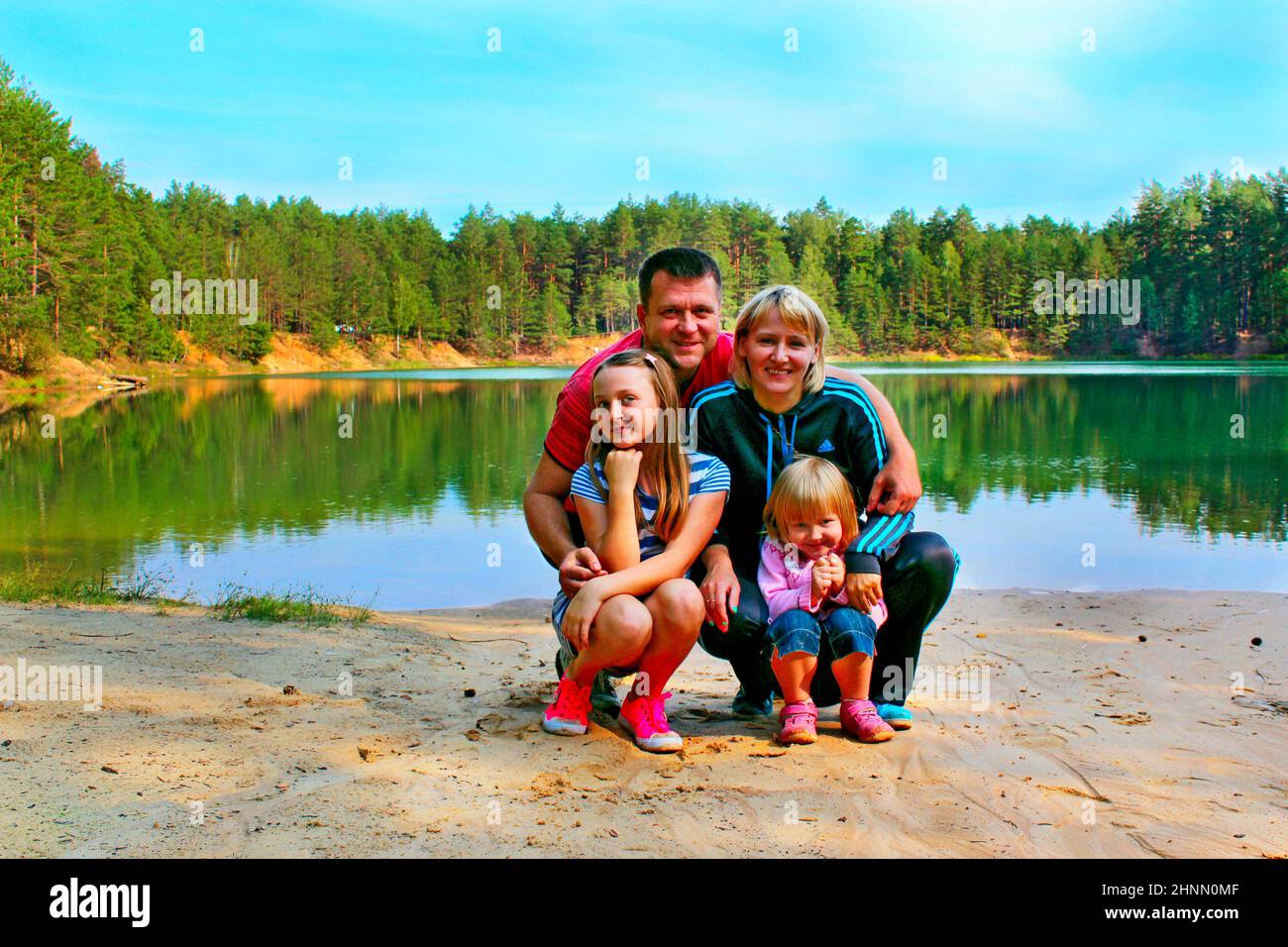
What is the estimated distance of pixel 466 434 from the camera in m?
24.7

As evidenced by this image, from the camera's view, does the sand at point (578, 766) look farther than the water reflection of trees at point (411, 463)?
No

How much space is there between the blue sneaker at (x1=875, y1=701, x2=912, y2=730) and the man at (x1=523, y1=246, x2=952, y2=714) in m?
0.34

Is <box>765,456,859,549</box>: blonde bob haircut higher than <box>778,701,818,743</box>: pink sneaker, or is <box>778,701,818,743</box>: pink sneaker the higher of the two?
<box>765,456,859,549</box>: blonde bob haircut

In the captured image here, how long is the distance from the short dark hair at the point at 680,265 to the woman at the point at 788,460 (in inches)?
15.4

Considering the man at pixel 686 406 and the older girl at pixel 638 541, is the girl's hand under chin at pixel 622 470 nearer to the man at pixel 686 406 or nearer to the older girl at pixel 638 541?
the older girl at pixel 638 541

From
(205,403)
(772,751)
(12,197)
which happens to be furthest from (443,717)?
(12,197)

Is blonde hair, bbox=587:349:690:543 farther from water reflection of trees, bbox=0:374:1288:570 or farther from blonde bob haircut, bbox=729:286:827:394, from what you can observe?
water reflection of trees, bbox=0:374:1288:570

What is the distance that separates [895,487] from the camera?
4.21 meters

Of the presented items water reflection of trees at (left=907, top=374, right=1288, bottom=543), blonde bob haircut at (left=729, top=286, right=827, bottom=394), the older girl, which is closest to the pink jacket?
the older girl

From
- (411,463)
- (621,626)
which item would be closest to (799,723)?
(621,626)

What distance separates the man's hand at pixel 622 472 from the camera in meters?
3.87

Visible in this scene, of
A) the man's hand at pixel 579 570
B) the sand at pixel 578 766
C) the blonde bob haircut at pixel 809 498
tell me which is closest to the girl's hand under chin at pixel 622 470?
the man's hand at pixel 579 570

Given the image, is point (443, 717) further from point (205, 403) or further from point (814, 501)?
point (205, 403)

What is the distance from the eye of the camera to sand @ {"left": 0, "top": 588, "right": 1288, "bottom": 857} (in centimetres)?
311
